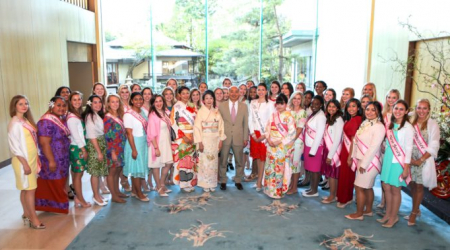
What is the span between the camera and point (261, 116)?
4664mm

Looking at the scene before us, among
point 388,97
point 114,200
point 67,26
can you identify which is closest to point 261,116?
point 388,97

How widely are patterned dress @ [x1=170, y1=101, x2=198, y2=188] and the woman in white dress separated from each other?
112 mm

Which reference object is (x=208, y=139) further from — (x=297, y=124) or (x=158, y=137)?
(x=297, y=124)

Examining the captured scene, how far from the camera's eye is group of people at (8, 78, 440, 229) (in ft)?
11.0

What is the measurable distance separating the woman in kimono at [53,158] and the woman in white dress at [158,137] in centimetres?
94

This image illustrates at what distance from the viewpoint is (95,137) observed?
3.81m

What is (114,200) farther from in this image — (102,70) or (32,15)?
(102,70)

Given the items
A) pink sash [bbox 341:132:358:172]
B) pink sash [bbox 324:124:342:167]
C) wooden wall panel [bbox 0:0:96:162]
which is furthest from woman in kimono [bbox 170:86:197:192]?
wooden wall panel [bbox 0:0:96:162]

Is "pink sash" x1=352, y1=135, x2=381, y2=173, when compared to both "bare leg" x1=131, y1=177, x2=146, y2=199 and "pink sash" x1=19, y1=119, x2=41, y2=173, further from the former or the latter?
"pink sash" x1=19, y1=119, x2=41, y2=173

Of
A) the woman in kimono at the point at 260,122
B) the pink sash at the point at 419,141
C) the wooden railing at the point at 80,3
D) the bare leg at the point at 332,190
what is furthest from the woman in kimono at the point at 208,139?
the wooden railing at the point at 80,3

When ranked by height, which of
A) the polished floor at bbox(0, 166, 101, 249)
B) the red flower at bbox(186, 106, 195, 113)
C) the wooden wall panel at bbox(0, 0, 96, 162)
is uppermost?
the wooden wall panel at bbox(0, 0, 96, 162)

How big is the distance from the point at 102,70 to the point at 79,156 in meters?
6.06

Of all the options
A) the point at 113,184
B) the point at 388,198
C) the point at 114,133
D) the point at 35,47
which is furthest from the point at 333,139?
the point at 35,47

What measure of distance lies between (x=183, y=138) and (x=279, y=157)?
1246mm
